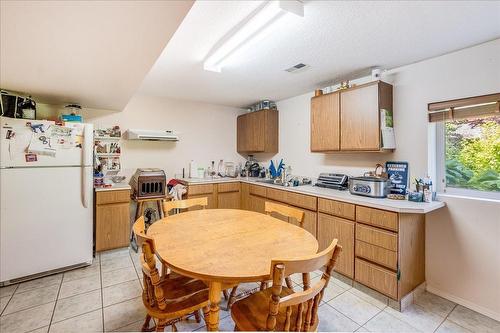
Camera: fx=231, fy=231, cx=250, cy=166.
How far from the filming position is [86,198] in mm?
2594

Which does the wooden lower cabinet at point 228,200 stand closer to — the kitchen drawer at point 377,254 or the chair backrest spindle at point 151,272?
the kitchen drawer at point 377,254

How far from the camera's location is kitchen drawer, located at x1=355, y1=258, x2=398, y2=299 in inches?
77.4

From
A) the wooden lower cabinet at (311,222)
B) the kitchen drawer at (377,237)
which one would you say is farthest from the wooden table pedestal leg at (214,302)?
the wooden lower cabinet at (311,222)

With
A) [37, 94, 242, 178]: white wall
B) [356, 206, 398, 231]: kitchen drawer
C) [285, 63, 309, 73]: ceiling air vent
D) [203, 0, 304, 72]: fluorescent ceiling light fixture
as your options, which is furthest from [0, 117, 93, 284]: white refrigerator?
[356, 206, 398, 231]: kitchen drawer

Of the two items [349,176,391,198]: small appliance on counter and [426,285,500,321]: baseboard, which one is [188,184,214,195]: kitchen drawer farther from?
[426,285,500,321]: baseboard

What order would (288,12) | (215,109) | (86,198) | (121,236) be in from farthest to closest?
(215,109) < (121,236) < (86,198) < (288,12)

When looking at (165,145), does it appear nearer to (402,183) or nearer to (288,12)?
(288,12)

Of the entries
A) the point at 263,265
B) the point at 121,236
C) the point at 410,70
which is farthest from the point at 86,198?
the point at 410,70

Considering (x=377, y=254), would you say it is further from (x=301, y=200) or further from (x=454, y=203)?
(x=301, y=200)

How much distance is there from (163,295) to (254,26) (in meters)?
1.82

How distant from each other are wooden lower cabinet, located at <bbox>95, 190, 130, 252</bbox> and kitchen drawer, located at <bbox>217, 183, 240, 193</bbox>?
1334 mm

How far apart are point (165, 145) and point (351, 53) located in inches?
118

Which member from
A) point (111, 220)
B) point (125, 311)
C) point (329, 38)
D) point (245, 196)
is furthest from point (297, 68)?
point (111, 220)

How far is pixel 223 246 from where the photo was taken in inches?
53.7
